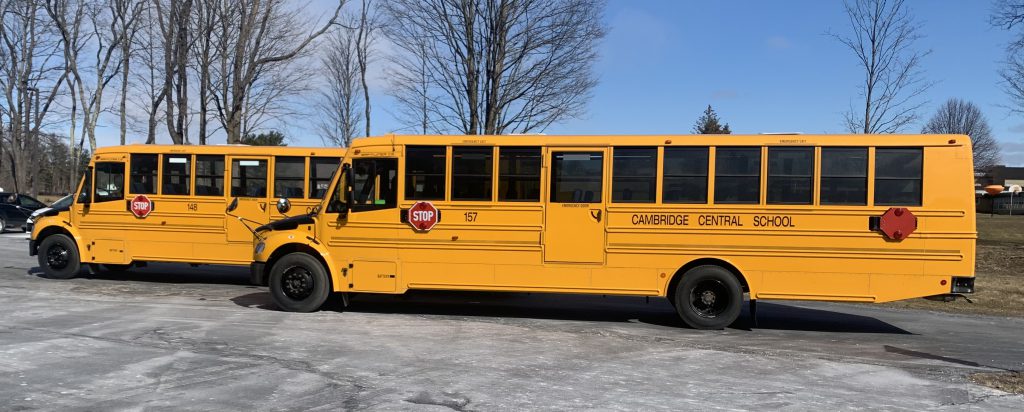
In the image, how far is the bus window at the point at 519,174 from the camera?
9.89m

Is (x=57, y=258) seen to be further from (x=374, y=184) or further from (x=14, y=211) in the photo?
(x=14, y=211)

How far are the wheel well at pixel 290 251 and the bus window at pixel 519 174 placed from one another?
2.81 meters

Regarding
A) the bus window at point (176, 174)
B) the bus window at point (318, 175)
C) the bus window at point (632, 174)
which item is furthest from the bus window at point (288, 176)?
the bus window at point (632, 174)

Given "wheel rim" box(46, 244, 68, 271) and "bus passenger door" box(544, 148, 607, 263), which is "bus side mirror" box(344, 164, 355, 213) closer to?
"bus passenger door" box(544, 148, 607, 263)

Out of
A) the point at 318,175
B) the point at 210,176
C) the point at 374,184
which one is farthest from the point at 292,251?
the point at 210,176

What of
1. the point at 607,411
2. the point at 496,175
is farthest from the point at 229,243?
the point at 607,411

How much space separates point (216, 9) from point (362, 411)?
2072cm

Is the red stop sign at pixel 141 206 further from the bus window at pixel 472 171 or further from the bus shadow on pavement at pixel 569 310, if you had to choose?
the bus window at pixel 472 171

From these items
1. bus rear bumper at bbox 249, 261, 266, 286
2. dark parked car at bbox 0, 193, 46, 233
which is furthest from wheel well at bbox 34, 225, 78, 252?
dark parked car at bbox 0, 193, 46, 233

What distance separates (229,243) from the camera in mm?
13070

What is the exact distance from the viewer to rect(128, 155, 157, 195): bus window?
13.4 metres

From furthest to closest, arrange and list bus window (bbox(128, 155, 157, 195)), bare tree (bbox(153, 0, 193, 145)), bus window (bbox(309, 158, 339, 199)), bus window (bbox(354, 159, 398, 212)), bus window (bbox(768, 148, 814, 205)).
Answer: bare tree (bbox(153, 0, 193, 145)) < bus window (bbox(128, 155, 157, 195)) < bus window (bbox(309, 158, 339, 199)) < bus window (bbox(354, 159, 398, 212)) < bus window (bbox(768, 148, 814, 205))

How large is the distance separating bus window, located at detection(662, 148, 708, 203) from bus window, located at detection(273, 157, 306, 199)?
23.2 feet

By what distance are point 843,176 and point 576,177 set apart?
3.52 metres
